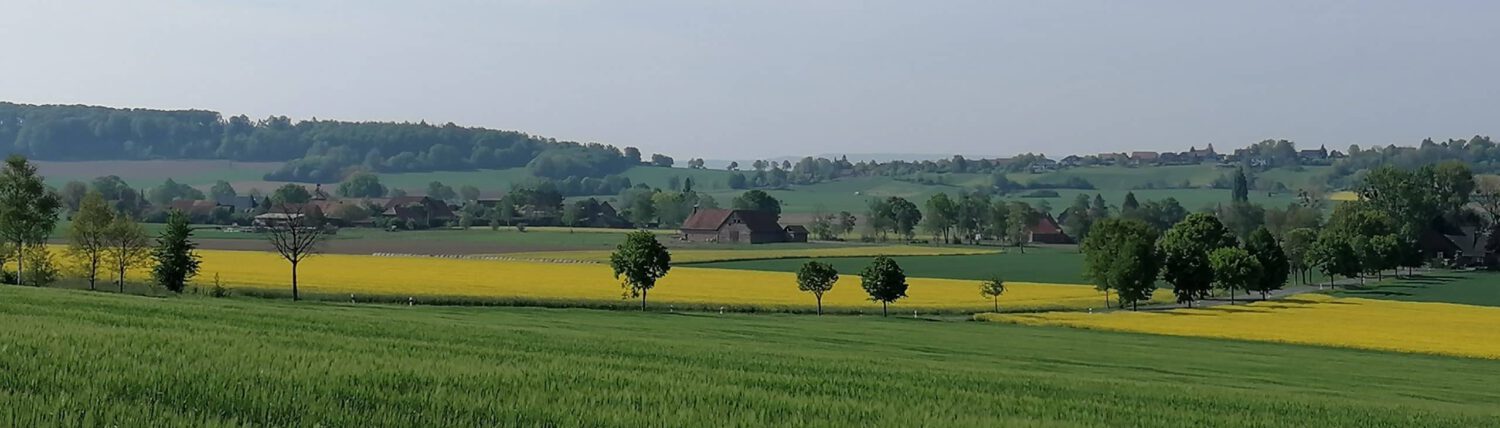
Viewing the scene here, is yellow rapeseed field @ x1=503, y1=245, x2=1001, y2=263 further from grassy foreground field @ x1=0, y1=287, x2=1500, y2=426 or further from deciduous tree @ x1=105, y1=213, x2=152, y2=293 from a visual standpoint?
grassy foreground field @ x1=0, y1=287, x2=1500, y2=426

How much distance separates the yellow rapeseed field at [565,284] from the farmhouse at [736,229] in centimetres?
5424

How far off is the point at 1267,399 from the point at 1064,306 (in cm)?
5631

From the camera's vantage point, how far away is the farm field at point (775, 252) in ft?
378

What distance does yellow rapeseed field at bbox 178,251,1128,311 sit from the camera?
68.8 metres

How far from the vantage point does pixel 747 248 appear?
140 meters

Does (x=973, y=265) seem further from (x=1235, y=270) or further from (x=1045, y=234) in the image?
(x=1045, y=234)

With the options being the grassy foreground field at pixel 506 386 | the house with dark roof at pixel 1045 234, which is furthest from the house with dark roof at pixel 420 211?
the grassy foreground field at pixel 506 386

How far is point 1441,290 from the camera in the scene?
94.9 m

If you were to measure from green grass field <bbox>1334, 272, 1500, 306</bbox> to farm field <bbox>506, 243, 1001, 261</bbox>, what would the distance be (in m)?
38.3

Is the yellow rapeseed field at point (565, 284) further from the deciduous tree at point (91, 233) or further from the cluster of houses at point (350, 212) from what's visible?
the cluster of houses at point (350, 212)

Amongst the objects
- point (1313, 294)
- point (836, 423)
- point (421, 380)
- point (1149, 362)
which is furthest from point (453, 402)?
point (1313, 294)

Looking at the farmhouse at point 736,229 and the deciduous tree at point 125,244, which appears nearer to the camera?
the deciduous tree at point 125,244

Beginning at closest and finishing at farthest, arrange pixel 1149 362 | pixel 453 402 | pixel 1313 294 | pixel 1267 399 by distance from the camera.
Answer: pixel 453 402, pixel 1267 399, pixel 1149 362, pixel 1313 294

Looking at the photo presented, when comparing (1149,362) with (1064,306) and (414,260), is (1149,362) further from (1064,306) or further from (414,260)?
(414,260)
